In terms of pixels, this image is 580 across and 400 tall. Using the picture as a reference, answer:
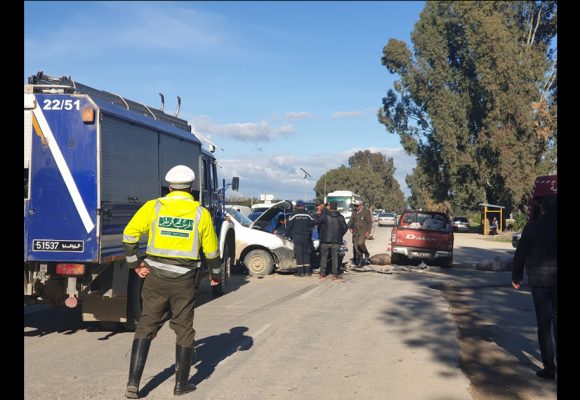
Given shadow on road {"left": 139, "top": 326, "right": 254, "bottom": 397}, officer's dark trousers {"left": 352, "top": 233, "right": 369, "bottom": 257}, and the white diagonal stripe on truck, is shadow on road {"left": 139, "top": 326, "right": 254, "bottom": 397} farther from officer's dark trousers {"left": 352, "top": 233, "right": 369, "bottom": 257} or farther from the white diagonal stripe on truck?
officer's dark trousers {"left": 352, "top": 233, "right": 369, "bottom": 257}

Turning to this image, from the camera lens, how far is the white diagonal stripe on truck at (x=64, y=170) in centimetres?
736

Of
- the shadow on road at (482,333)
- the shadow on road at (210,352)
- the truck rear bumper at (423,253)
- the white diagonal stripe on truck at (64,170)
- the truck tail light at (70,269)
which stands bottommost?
the shadow on road at (482,333)

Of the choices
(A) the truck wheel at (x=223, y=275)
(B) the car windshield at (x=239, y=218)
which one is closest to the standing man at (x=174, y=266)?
(A) the truck wheel at (x=223, y=275)

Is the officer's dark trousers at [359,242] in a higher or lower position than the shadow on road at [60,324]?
higher

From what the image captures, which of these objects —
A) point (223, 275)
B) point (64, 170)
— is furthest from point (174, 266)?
point (223, 275)

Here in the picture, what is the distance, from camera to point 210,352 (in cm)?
721

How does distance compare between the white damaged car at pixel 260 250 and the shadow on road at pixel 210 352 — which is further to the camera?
the white damaged car at pixel 260 250

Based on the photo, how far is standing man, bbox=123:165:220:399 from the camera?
5480 millimetres

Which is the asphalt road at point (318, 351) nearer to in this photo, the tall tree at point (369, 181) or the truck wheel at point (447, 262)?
the truck wheel at point (447, 262)

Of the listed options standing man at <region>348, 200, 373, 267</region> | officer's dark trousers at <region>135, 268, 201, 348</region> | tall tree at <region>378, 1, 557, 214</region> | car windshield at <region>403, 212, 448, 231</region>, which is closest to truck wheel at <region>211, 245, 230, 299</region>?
standing man at <region>348, 200, 373, 267</region>

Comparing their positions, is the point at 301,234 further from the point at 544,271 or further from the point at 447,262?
the point at 544,271

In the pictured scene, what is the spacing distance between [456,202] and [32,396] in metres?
45.4

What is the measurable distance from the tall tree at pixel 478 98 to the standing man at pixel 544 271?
37657mm

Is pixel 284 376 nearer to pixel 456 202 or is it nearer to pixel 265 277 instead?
pixel 265 277
